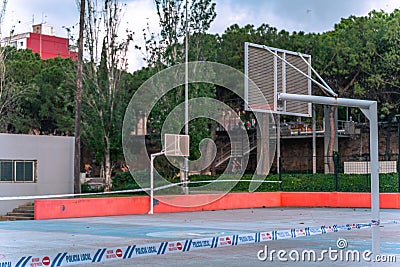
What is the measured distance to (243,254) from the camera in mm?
13266

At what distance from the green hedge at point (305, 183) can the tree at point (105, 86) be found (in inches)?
73.3

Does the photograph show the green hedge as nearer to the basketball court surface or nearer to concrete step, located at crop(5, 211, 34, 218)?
the basketball court surface

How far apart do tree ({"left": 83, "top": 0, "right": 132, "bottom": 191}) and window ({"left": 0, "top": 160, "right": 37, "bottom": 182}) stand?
245 inches

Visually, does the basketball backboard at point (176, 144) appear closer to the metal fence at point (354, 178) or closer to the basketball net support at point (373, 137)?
the metal fence at point (354, 178)

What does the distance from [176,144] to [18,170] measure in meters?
7.60

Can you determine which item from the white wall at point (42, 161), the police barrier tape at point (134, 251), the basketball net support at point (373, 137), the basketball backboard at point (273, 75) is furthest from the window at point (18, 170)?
the basketball net support at point (373, 137)

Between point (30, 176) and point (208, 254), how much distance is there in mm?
19663

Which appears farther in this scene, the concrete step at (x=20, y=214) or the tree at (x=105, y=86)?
the tree at (x=105, y=86)

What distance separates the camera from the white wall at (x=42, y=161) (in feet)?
98.7

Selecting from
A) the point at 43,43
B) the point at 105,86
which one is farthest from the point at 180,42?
the point at 43,43

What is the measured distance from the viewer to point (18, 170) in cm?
3075

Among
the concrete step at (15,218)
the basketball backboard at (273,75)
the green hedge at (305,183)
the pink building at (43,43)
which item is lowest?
the concrete step at (15,218)

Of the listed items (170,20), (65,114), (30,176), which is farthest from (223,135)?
(30,176)

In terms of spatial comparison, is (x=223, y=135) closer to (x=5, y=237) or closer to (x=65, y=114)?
(x=65, y=114)
